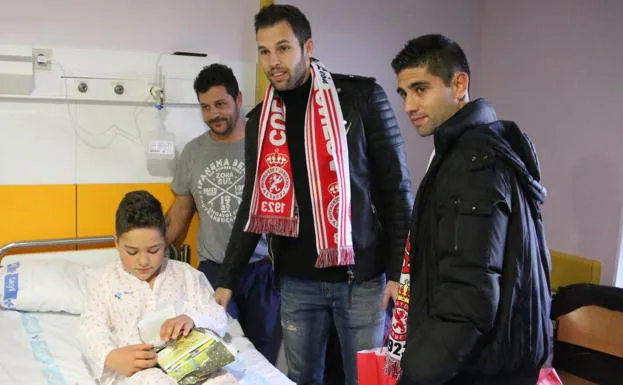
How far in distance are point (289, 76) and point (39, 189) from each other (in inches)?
57.7

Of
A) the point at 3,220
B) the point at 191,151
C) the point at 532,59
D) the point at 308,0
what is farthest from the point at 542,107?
the point at 3,220

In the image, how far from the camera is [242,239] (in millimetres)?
2305

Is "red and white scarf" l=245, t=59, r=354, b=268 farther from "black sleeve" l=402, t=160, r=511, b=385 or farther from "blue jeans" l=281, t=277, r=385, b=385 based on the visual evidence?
"black sleeve" l=402, t=160, r=511, b=385

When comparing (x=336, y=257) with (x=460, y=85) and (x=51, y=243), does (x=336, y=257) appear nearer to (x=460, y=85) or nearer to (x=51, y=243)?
(x=460, y=85)

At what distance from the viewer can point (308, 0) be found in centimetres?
330

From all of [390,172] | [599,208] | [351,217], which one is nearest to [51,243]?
[351,217]

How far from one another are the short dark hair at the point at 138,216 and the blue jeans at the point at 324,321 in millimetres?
512

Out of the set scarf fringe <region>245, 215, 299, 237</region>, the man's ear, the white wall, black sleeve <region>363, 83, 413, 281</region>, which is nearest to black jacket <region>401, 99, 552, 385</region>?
the man's ear

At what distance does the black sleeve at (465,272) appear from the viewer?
1.27 m

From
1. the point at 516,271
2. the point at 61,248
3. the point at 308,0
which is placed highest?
the point at 308,0

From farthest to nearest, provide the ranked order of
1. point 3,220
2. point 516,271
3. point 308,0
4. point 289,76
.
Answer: point 308,0 → point 3,220 → point 289,76 → point 516,271

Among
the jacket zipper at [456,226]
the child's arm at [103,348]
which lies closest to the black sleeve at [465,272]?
the jacket zipper at [456,226]

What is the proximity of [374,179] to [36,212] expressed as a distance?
167cm

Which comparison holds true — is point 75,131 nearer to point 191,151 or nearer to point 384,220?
point 191,151
